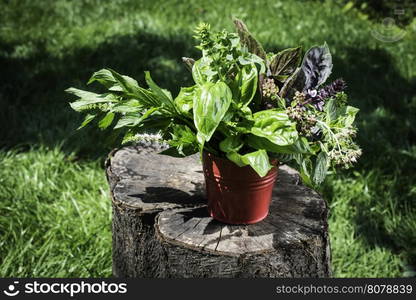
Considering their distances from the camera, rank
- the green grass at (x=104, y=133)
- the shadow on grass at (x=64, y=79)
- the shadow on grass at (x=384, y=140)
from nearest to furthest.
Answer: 1. the green grass at (x=104, y=133)
2. the shadow on grass at (x=384, y=140)
3. the shadow on grass at (x=64, y=79)

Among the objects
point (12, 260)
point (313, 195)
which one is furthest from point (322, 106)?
point (12, 260)

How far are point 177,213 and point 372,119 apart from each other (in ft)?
7.51

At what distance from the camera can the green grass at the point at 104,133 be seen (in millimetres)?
2641

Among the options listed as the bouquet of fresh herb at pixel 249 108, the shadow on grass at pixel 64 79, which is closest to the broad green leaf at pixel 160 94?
the bouquet of fresh herb at pixel 249 108

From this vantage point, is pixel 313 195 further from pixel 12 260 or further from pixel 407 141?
pixel 407 141

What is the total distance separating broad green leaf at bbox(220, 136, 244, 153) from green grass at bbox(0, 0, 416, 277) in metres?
1.18

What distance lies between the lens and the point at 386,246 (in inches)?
108

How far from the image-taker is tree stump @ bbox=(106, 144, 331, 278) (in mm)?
1781

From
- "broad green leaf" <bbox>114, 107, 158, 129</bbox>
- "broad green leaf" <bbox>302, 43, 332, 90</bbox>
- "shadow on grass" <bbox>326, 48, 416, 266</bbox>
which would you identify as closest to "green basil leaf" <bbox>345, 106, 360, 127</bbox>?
"broad green leaf" <bbox>302, 43, 332, 90</bbox>

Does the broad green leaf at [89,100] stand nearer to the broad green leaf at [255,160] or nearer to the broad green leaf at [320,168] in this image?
the broad green leaf at [255,160]

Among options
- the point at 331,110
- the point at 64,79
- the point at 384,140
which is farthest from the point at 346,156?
the point at 64,79

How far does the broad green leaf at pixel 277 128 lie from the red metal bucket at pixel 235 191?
176 mm

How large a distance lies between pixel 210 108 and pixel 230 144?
0.50ft

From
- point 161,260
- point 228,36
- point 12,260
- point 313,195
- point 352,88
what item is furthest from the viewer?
point 352,88
